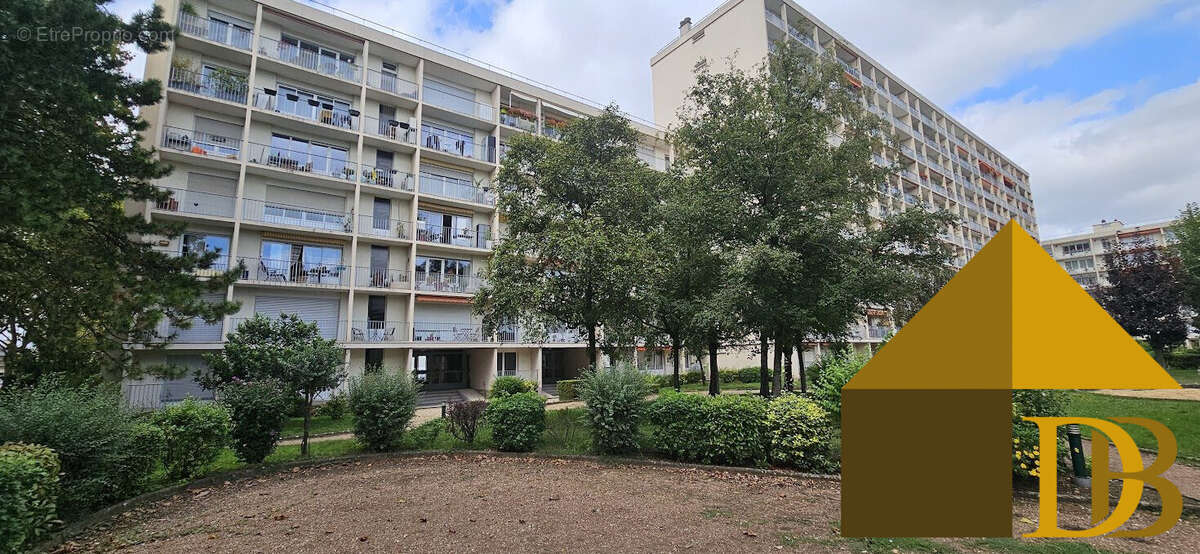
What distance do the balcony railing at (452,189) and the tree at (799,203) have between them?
1462 cm

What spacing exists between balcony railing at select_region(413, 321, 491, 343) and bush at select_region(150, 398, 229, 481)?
14284 mm

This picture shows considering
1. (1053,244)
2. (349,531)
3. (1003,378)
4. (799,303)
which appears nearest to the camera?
(1003,378)

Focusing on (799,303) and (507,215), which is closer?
(799,303)

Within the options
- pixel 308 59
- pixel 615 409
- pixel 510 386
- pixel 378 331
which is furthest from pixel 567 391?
pixel 308 59

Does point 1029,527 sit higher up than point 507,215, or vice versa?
point 507,215

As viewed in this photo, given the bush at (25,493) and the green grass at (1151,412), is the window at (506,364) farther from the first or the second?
the green grass at (1151,412)

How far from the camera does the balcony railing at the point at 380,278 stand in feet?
72.7

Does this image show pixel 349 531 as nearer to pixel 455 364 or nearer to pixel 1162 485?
pixel 1162 485

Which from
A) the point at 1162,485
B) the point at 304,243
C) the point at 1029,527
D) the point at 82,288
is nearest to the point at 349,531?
the point at 1162,485

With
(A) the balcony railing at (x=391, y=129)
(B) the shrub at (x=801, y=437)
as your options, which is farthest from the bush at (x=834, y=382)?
(A) the balcony railing at (x=391, y=129)

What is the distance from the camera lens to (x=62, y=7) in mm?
7586

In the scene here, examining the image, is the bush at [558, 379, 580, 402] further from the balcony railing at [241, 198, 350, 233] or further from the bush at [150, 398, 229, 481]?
the bush at [150, 398, 229, 481]

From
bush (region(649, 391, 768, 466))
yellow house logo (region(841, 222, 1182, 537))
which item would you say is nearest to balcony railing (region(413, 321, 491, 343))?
bush (region(649, 391, 768, 466))

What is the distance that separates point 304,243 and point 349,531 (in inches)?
762
